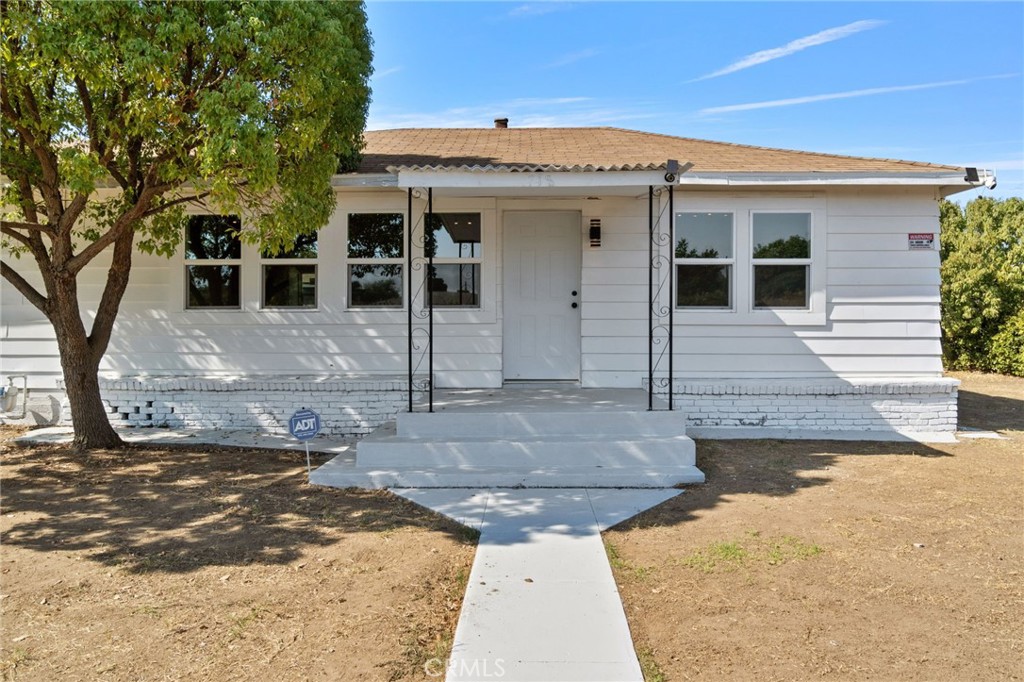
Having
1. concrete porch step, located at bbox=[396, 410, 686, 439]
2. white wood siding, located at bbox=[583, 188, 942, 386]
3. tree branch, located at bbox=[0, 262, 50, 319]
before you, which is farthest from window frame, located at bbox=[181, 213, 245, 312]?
white wood siding, located at bbox=[583, 188, 942, 386]

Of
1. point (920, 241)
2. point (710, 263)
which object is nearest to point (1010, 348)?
point (920, 241)

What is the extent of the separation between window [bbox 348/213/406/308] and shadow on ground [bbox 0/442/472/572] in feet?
7.28

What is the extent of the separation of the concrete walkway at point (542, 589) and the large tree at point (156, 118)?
11.1 ft

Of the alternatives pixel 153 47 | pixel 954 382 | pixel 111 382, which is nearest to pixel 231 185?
pixel 153 47

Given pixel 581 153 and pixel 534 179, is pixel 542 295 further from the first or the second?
pixel 534 179

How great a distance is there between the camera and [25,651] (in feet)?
9.83

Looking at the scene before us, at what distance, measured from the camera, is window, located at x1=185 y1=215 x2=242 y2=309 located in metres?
8.16

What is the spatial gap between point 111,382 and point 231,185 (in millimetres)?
3762

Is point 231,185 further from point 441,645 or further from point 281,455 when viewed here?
point 441,645

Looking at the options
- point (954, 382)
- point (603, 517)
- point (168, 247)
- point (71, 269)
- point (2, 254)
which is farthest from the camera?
point (2, 254)

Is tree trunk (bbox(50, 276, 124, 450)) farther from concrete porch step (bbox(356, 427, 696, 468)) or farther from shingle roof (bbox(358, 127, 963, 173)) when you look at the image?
shingle roof (bbox(358, 127, 963, 173))

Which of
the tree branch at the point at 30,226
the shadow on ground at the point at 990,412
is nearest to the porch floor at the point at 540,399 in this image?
the tree branch at the point at 30,226

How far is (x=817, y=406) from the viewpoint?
7.89 meters

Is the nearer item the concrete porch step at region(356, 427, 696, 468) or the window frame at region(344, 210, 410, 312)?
the concrete porch step at region(356, 427, 696, 468)
